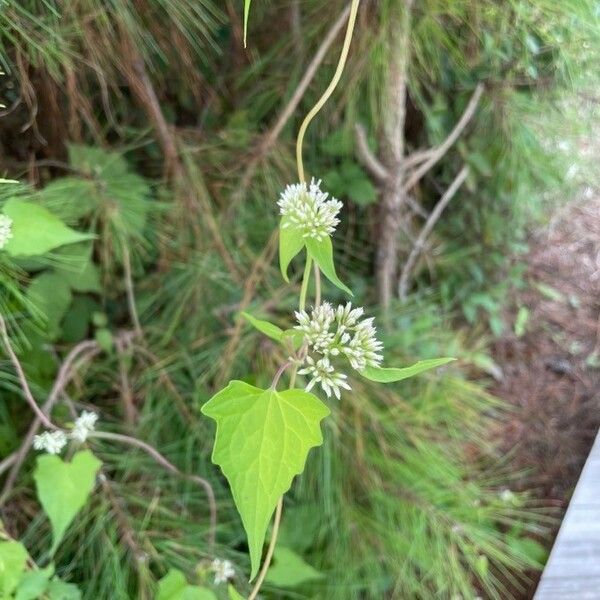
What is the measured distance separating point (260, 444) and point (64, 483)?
311mm

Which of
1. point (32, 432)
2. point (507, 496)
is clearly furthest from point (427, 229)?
point (32, 432)

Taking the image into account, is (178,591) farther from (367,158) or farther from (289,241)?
(367,158)

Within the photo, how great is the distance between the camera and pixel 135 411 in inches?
32.6

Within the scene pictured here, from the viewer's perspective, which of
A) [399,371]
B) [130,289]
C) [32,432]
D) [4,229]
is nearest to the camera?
[399,371]

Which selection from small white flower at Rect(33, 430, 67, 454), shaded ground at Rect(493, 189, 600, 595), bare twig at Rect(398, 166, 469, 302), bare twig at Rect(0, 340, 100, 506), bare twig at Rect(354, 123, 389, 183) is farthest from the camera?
shaded ground at Rect(493, 189, 600, 595)

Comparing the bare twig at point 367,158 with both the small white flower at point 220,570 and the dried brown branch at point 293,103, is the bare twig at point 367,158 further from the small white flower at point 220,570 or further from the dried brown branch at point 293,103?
the small white flower at point 220,570

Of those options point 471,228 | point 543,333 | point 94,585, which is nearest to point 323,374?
point 94,585

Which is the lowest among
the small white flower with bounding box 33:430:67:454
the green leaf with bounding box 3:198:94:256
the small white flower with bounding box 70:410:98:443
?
the small white flower with bounding box 70:410:98:443

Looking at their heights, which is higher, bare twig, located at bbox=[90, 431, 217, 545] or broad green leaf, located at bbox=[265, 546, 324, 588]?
bare twig, located at bbox=[90, 431, 217, 545]

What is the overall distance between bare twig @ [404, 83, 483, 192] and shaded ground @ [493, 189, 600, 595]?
0.43 meters

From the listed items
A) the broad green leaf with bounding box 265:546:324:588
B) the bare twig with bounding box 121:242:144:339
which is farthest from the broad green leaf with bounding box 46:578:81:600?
the bare twig with bounding box 121:242:144:339

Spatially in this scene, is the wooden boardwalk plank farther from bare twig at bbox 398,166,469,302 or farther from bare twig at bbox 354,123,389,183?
bare twig at bbox 354,123,389,183

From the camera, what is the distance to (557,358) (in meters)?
1.23

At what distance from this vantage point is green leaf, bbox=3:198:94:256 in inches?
19.9
